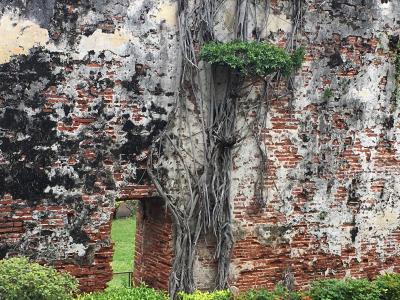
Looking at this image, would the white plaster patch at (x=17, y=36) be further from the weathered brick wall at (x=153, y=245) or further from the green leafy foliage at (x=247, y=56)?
the weathered brick wall at (x=153, y=245)

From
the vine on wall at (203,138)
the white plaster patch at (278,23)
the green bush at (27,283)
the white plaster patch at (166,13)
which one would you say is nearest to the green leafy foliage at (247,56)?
the vine on wall at (203,138)

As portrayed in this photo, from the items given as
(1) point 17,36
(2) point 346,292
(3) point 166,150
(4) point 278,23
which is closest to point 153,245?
(3) point 166,150

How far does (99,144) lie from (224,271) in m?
2.23

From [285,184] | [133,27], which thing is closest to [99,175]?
[133,27]

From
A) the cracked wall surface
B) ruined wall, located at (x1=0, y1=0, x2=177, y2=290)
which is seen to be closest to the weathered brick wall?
the cracked wall surface

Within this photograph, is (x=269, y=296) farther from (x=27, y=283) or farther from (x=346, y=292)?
(x=27, y=283)

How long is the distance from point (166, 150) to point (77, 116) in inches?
44.5

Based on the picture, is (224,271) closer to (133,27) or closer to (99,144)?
(99,144)

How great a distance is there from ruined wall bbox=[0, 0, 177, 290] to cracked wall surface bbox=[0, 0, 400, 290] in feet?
0.04

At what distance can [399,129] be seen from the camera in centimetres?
931

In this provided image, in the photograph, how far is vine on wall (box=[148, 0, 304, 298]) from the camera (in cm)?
762

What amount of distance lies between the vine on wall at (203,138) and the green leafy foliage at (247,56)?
0.02 m

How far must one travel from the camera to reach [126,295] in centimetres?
680

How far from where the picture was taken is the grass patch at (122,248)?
431 inches
